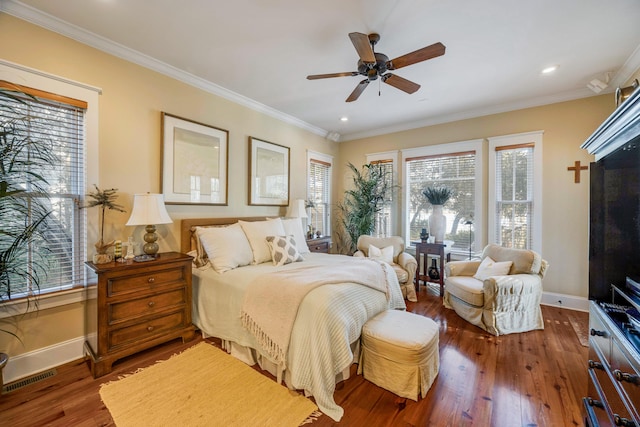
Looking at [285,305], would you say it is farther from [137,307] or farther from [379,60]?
[379,60]

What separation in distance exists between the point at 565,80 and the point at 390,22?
8.43 feet

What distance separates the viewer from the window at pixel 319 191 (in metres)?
4.96

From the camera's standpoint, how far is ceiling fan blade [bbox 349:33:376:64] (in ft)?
6.05

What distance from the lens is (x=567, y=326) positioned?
2.89 metres

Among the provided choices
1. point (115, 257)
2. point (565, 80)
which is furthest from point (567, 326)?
point (115, 257)

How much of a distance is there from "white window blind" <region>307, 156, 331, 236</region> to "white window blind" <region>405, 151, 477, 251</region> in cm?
161

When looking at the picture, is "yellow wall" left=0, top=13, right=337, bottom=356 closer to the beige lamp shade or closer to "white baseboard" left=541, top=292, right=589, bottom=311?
the beige lamp shade

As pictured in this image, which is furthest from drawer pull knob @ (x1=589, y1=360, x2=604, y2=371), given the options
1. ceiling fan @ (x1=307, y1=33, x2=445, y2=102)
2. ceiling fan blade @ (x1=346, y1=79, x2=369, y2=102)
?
ceiling fan blade @ (x1=346, y1=79, x2=369, y2=102)

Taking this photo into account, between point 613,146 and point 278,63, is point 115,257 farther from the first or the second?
point 613,146

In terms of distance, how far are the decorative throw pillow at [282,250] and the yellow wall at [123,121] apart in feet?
3.12

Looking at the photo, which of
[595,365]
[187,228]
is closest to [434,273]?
[595,365]

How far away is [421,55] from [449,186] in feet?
9.38

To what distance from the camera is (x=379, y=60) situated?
2.27 meters

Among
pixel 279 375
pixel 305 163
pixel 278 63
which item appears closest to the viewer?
pixel 279 375
